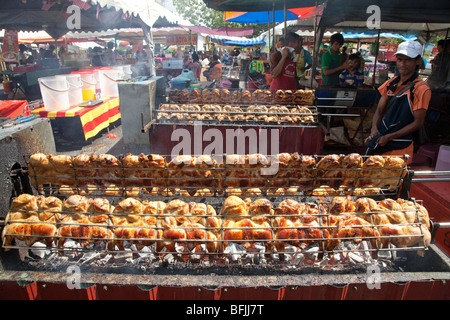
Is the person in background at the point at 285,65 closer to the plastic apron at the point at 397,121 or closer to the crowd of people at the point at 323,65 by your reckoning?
the crowd of people at the point at 323,65

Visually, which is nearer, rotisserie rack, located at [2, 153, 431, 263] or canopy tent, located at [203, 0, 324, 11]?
rotisserie rack, located at [2, 153, 431, 263]

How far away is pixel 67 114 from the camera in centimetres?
671

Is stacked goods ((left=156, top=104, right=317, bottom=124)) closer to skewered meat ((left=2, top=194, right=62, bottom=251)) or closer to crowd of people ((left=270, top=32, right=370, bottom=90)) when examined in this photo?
crowd of people ((left=270, top=32, right=370, bottom=90))

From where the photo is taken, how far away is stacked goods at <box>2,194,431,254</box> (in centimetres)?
209

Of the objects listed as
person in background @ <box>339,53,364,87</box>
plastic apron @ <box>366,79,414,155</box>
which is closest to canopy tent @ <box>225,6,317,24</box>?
person in background @ <box>339,53,364,87</box>

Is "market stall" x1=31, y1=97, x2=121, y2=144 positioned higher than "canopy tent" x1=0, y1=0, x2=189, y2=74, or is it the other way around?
"canopy tent" x1=0, y1=0, x2=189, y2=74

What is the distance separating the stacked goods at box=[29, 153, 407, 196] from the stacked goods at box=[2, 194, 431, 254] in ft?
0.96

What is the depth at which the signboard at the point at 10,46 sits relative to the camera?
462 inches

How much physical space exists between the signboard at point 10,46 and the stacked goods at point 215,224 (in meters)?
13.6

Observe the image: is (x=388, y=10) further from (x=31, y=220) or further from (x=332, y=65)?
(x=31, y=220)

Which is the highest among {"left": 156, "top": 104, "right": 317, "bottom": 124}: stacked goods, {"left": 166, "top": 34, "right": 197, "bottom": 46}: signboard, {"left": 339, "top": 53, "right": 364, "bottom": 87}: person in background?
{"left": 166, "top": 34, "right": 197, "bottom": 46}: signboard

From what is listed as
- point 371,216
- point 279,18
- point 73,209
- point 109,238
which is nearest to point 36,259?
point 73,209
